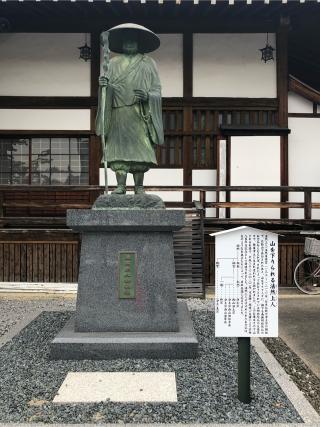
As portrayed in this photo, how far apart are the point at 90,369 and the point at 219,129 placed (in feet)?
25.8

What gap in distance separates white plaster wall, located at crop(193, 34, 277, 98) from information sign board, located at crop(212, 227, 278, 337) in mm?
8240

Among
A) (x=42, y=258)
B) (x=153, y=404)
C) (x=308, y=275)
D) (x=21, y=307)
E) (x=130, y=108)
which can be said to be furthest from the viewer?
(x=42, y=258)

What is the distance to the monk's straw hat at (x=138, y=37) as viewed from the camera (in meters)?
5.27

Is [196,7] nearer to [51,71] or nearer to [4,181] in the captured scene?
[51,71]

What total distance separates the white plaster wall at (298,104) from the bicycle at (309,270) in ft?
12.7

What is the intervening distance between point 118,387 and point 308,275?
674 cm

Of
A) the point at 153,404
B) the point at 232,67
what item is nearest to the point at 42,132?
the point at 232,67

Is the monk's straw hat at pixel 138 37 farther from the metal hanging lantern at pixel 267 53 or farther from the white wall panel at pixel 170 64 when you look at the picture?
the metal hanging lantern at pixel 267 53

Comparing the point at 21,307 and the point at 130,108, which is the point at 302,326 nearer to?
the point at 130,108

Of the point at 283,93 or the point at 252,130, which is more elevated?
the point at 283,93

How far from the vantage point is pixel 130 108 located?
5.34m

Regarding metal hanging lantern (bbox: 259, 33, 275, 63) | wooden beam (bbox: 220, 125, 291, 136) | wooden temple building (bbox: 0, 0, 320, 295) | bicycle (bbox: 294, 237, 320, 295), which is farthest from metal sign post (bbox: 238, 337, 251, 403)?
metal hanging lantern (bbox: 259, 33, 275, 63)

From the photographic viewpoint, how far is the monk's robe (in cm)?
532

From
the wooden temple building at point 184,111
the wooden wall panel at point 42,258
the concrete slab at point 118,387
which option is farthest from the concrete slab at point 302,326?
the wooden wall panel at point 42,258
